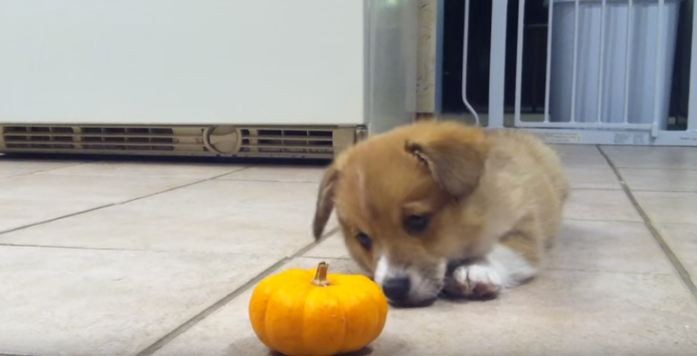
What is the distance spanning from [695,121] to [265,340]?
3.78 meters

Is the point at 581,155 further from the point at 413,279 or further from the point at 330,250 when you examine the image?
the point at 413,279

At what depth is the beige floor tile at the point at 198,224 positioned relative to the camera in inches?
73.6

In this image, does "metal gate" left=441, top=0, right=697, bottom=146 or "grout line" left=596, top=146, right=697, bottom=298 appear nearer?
"grout line" left=596, top=146, right=697, bottom=298

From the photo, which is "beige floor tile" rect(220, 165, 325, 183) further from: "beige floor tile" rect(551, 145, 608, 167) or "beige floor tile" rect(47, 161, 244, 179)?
"beige floor tile" rect(551, 145, 608, 167)

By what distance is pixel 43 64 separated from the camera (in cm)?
352

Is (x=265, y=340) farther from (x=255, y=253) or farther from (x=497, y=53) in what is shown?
(x=497, y=53)

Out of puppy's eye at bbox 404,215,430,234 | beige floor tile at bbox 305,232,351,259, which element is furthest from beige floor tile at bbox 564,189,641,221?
puppy's eye at bbox 404,215,430,234

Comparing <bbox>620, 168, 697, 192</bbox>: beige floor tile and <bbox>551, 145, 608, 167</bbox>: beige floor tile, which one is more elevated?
<bbox>620, 168, 697, 192</bbox>: beige floor tile

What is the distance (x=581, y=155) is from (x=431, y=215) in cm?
258

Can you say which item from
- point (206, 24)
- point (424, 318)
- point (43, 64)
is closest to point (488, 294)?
point (424, 318)

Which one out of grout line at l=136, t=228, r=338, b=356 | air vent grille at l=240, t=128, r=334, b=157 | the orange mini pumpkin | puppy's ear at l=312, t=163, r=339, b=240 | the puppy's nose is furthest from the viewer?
air vent grille at l=240, t=128, r=334, b=157

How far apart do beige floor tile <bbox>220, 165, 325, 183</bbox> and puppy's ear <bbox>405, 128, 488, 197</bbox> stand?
4.52ft

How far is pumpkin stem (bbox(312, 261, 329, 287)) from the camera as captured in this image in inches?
43.4

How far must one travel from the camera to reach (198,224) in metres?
2.11
